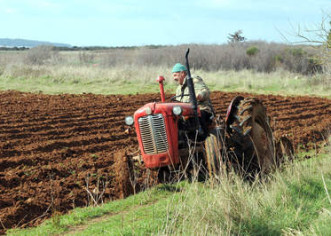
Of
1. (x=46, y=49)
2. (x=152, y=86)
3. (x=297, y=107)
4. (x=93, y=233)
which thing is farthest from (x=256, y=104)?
(x=46, y=49)

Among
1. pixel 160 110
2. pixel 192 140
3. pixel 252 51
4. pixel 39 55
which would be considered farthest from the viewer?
pixel 39 55

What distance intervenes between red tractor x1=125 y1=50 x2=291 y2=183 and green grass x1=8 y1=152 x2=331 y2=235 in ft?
1.42

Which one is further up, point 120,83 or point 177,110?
point 177,110

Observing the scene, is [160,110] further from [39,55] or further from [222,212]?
[39,55]

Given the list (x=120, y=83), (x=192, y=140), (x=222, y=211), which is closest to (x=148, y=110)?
(x=192, y=140)

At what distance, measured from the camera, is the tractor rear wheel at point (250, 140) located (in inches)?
283

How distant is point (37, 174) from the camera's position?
7.91 m

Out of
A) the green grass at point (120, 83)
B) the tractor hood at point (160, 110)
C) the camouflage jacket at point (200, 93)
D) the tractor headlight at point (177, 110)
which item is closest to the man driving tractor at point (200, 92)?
the camouflage jacket at point (200, 93)

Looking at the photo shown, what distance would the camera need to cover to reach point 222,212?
4.95 metres

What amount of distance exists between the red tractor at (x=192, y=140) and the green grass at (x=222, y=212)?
43 cm

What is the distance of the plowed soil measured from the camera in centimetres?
680

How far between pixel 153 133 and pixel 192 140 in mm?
672

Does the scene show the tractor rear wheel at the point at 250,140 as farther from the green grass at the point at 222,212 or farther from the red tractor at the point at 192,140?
the green grass at the point at 222,212

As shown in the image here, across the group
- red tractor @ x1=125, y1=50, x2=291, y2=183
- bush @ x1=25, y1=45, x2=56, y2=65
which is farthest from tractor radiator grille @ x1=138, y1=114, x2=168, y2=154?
bush @ x1=25, y1=45, x2=56, y2=65
